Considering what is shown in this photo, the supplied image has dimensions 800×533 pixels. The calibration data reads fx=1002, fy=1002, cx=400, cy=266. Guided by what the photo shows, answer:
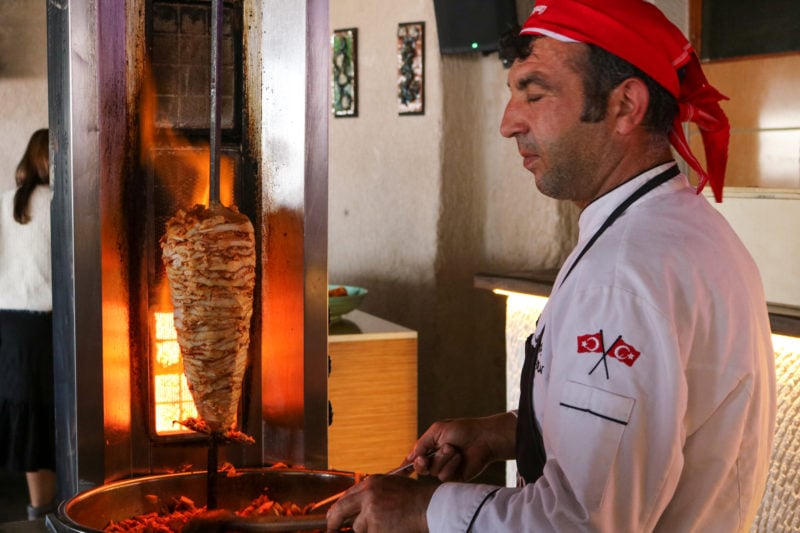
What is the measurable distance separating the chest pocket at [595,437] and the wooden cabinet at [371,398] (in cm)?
243

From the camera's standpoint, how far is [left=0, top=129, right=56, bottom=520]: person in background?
412 cm

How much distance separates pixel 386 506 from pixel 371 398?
2319 mm

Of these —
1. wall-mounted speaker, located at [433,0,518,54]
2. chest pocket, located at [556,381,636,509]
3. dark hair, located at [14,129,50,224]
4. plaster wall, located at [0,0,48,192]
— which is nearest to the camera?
chest pocket, located at [556,381,636,509]

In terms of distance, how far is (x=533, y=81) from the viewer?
4.85ft

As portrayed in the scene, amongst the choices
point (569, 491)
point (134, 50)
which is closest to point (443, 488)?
point (569, 491)

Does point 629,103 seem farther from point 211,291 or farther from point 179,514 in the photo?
point 179,514

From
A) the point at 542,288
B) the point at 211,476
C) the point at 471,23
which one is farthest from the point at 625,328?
the point at 471,23


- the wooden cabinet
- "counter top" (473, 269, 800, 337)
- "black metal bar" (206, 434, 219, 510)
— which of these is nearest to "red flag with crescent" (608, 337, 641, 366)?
"black metal bar" (206, 434, 219, 510)

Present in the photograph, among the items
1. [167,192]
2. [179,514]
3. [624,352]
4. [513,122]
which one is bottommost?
[179,514]

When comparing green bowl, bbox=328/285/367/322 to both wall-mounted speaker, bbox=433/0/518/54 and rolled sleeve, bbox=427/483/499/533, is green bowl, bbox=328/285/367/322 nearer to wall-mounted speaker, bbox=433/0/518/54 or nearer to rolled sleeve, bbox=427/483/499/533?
wall-mounted speaker, bbox=433/0/518/54

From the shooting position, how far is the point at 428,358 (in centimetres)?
531

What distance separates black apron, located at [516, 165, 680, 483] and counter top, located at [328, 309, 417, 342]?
2.14 m

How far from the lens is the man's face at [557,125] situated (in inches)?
57.1

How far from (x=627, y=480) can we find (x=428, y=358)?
13.4 feet
